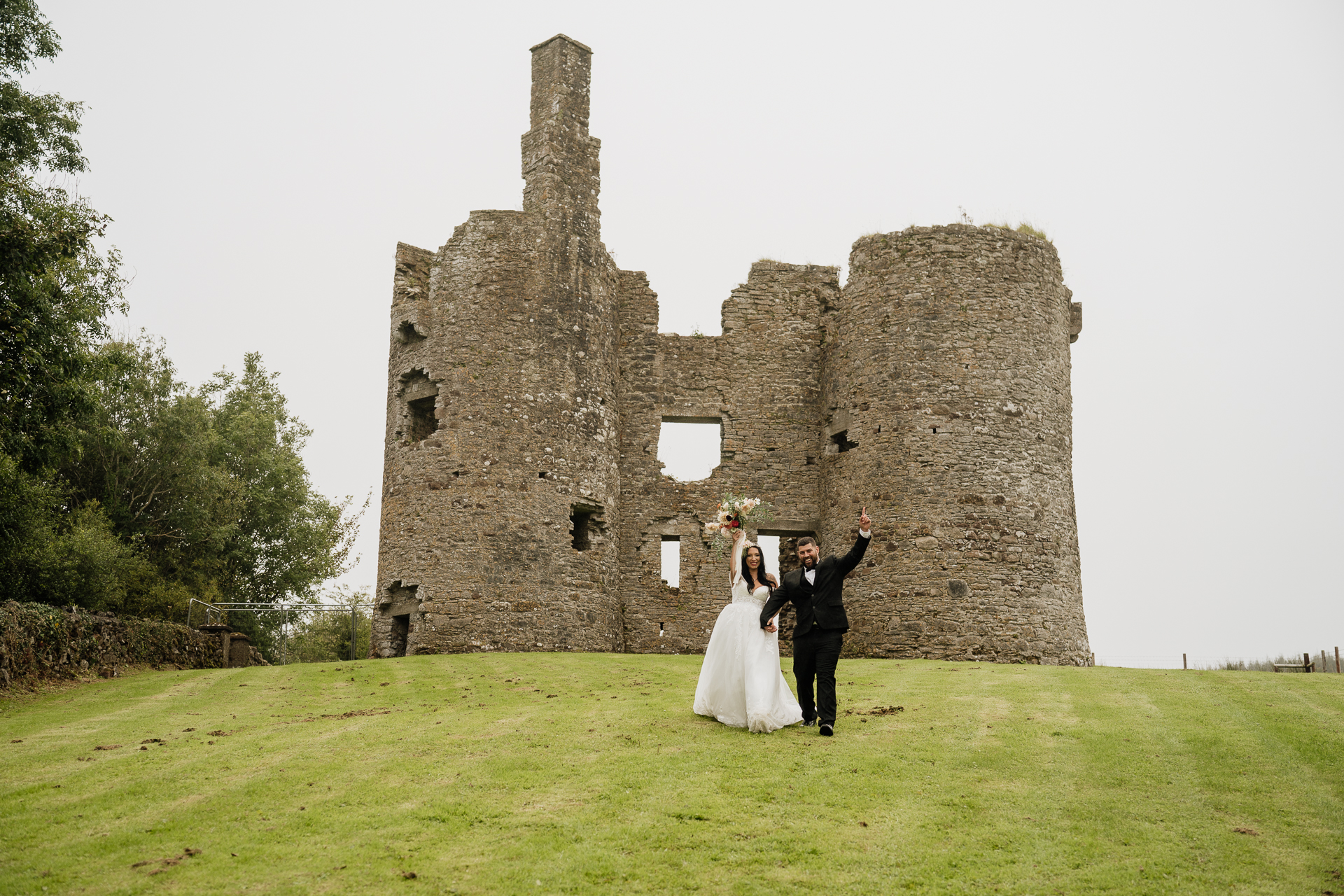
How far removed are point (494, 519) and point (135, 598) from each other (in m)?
11.2

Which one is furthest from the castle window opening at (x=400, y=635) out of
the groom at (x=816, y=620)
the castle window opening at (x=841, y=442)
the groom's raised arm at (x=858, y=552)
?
the groom's raised arm at (x=858, y=552)

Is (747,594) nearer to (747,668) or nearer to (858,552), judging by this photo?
(747,668)

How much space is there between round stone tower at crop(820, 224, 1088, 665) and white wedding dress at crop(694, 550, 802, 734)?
10.0 metres

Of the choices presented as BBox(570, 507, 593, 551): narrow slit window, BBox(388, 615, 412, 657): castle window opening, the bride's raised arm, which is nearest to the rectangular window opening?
BBox(570, 507, 593, 551): narrow slit window

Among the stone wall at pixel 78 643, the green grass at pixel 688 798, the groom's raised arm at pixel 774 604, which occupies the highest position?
the groom's raised arm at pixel 774 604

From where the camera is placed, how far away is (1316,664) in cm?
2984

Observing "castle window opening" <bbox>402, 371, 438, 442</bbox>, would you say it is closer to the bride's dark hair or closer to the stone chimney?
the stone chimney

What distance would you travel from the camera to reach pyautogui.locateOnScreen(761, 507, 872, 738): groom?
1054 centimetres

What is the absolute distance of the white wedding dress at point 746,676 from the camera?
1073 centimetres

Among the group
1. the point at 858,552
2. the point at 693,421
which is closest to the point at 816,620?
the point at 858,552

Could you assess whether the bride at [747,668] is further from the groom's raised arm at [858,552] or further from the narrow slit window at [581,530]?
the narrow slit window at [581,530]

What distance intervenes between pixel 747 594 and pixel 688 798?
142 inches

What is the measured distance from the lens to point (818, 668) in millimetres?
10641

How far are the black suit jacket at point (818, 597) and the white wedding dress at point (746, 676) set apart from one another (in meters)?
0.23
